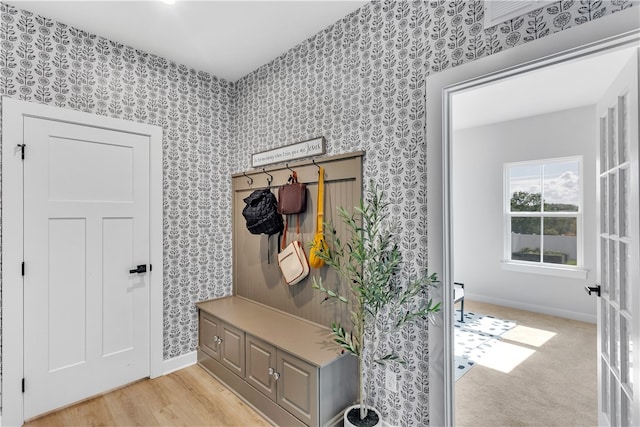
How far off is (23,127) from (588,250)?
575 centimetres

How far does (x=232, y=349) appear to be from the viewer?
2.37 meters

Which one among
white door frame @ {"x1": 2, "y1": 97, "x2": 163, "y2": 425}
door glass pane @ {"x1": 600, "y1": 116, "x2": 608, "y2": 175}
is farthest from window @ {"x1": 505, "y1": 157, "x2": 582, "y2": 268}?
white door frame @ {"x1": 2, "y1": 97, "x2": 163, "y2": 425}

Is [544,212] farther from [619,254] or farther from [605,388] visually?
[619,254]

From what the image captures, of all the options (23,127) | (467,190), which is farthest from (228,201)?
(467,190)

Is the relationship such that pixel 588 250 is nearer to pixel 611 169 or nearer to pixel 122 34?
pixel 611 169

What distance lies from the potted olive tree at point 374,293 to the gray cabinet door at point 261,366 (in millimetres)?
513

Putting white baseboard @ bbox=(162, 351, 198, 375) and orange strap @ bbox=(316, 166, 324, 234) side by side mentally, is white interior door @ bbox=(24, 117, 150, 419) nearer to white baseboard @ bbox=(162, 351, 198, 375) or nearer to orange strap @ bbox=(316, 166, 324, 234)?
white baseboard @ bbox=(162, 351, 198, 375)

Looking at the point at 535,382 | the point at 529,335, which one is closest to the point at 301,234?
the point at 535,382

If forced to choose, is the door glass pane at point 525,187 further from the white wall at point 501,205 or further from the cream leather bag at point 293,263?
the cream leather bag at point 293,263

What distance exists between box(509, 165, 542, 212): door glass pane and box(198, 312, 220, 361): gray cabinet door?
437 cm

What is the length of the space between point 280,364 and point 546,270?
3.92 metres

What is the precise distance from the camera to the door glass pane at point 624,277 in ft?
4.59

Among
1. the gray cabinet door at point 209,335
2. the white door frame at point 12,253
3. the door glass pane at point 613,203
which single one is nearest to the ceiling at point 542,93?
the door glass pane at point 613,203

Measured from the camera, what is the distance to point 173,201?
2682mm
